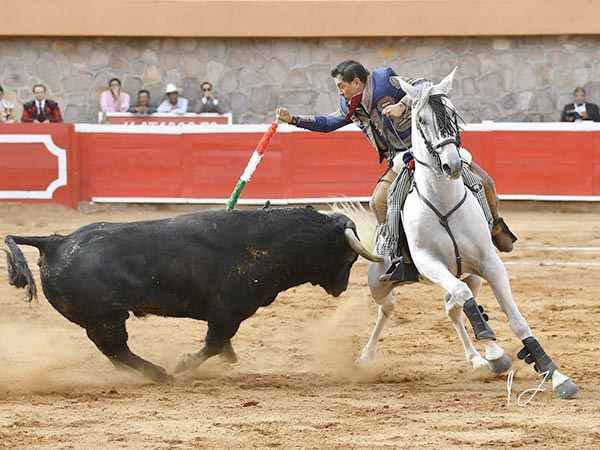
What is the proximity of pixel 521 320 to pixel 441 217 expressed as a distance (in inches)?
23.0

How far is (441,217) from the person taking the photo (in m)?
5.36

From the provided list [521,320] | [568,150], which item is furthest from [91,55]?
[521,320]

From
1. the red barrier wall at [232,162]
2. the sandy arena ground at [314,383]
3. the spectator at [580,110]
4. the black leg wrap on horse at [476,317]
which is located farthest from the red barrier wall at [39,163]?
the black leg wrap on horse at [476,317]

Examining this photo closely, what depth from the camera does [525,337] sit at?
5.29 m

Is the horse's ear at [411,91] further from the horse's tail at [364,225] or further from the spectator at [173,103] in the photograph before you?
the spectator at [173,103]

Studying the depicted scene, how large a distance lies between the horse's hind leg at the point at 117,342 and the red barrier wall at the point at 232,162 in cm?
756

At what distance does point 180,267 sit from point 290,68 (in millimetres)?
10334

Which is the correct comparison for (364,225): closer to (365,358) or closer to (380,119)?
(380,119)

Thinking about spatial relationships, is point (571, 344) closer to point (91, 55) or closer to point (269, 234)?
point (269, 234)

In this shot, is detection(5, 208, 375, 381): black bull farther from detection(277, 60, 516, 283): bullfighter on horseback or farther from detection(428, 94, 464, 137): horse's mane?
detection(428, 94, 464, 137): horse's mane

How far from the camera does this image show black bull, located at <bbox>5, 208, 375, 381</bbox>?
18.2ft

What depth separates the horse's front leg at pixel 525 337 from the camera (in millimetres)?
5098

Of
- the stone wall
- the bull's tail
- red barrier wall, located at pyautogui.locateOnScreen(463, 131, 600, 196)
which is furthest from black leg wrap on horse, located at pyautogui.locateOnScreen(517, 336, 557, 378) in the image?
the stone wall

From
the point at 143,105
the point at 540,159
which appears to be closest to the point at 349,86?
the point at 540,159
